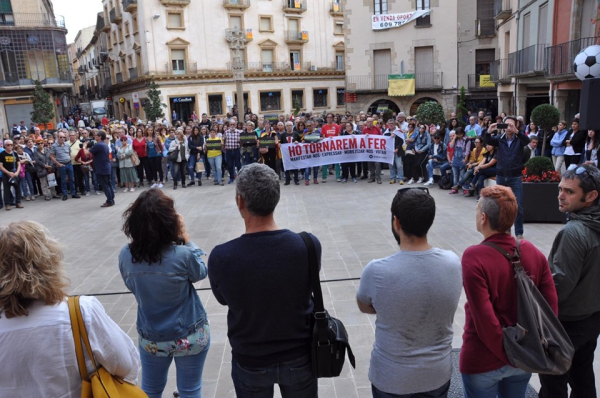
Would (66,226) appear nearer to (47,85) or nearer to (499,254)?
(499,254)

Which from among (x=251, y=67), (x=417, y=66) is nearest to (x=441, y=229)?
(x=417, y=66)

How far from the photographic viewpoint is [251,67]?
42.5 m

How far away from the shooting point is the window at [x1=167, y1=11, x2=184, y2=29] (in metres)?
39.0

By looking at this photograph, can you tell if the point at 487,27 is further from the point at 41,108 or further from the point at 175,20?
the point at 41,108

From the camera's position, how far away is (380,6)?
108 feet

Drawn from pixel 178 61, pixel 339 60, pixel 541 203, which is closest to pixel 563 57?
pixel 541 203

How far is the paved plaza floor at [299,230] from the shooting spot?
15.5 ft

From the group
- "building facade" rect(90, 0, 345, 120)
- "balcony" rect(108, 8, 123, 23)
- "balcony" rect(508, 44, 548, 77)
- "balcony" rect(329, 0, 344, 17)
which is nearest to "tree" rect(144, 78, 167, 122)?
"building facade" rect(90, 0, 345, 120)

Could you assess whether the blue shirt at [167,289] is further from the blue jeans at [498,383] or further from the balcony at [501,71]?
the balcony at [501,71]

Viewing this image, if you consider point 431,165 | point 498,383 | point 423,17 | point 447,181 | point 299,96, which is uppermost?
point 423,17

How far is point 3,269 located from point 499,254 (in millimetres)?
2288

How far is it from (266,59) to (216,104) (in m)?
5.99

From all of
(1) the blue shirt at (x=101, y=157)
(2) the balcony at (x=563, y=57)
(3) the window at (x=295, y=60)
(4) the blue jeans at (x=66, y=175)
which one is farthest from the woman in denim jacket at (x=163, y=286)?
(3) the window at (x=295, y=60)

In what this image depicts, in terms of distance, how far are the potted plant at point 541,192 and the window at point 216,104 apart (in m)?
35.1
